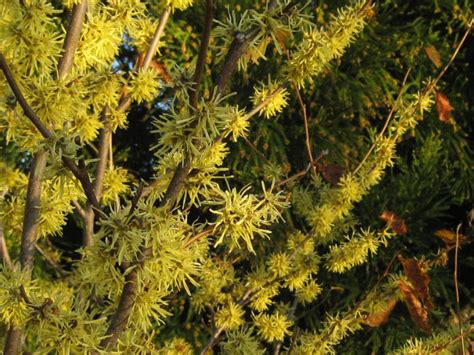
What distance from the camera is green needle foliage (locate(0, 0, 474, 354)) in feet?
3.30

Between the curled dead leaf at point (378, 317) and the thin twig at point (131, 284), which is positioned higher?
the thin twig at point (131, 284)

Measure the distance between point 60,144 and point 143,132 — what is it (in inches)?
149

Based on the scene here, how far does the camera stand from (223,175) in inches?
70.8

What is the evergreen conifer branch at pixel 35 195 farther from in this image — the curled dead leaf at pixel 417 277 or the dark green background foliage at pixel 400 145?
the dark green background foliage at pixel 400 145

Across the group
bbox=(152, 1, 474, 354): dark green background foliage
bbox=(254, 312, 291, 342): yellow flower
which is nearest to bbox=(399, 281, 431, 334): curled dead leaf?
bbox=(254, 312, 291, 342): yellow flower

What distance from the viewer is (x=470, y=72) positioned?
15.1 feet

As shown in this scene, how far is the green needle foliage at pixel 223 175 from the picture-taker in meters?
1.01

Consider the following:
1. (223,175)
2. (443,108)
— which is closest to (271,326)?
(223,175)

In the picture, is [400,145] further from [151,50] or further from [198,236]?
[198,236]

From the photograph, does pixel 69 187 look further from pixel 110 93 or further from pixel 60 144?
pixel 60 144

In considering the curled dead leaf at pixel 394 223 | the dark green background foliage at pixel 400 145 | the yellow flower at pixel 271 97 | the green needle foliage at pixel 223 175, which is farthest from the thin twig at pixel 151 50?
the dark green background foliage at pixel 400 145

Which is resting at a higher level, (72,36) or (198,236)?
(198,236)

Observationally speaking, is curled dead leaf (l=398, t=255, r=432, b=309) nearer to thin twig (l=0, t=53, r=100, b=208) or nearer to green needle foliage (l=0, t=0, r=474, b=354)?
green needle foliage (l=0, t=0, r=474, b=354)

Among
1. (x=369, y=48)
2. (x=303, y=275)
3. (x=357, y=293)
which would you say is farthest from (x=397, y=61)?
(x=303, y=275)
